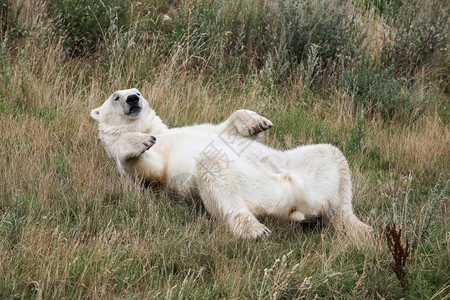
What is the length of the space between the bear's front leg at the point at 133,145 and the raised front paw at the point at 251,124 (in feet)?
2.95

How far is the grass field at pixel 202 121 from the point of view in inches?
150

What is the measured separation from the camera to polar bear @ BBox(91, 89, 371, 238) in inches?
179

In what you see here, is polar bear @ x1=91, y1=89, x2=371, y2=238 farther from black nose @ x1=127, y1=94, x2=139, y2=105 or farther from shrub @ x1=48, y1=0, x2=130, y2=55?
shrub @ x1=48, y1=0, x2=130, y2=55

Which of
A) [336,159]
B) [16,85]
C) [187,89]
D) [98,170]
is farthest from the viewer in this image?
[187,89]

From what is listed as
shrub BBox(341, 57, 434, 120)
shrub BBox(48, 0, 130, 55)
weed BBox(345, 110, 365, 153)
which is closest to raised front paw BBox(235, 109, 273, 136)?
weed BBox(345, 110, 365, 153)

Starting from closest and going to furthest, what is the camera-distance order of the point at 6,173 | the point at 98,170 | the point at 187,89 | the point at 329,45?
the point at 6,173, the point at 98,170, the point at 187,89, the point at 329,45

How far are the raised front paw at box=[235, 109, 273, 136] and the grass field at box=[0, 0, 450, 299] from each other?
0.83 m

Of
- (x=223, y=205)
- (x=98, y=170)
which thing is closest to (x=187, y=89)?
(x=98, y=170)

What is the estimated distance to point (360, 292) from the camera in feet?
12.3

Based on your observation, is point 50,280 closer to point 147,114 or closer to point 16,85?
point 147,114

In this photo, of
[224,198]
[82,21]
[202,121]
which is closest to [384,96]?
[202,121]

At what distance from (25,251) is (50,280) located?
0.33 m

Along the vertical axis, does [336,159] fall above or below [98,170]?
above

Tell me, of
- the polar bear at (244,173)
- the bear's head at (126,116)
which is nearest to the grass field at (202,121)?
the polar bear at (244,173)
